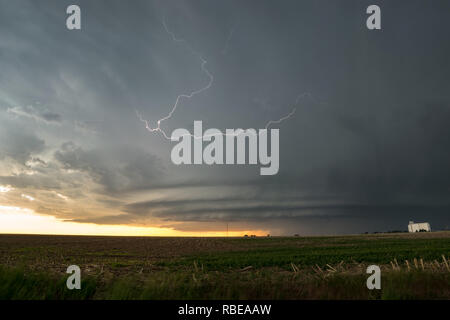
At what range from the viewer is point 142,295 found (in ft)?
30.1

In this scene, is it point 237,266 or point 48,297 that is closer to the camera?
point 48,297

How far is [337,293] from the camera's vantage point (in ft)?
34.2
